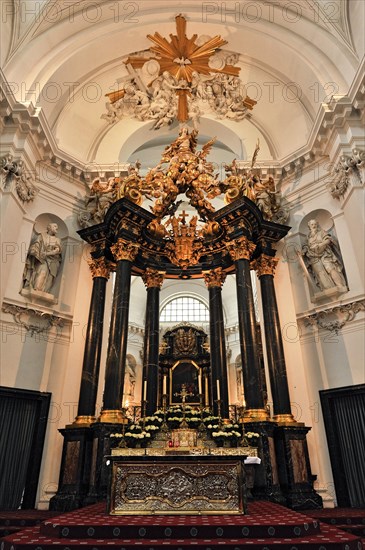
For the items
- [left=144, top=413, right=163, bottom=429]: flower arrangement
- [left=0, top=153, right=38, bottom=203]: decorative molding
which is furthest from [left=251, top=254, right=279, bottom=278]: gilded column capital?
[left=0, top=153, right=38, bottom=203]: decorative molding

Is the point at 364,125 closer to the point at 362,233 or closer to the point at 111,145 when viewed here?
the point at 362,233

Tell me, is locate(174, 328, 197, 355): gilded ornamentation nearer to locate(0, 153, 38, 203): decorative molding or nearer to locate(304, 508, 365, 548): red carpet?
locate(0, 153, 38, 203): decorative molding

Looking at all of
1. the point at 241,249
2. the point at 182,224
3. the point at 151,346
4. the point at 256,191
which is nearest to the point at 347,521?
the point at 151,346

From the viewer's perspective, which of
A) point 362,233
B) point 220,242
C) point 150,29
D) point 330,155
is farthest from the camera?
point 150,29

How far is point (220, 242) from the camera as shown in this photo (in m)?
11.7

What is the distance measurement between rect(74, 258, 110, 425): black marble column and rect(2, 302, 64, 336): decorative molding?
38.4 inches

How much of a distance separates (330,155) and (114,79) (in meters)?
7.77

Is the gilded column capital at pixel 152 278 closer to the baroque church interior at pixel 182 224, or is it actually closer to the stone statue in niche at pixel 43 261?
the baroque church interior at pixel 182 224

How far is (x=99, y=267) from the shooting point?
1094 centimetres

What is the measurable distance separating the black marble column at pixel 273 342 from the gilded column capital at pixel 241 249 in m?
0.68

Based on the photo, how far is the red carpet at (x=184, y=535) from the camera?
14.3 ft

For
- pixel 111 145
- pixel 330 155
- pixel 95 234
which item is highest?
pixel 111 145

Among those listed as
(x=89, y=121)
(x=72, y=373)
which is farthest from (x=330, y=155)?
(x=72, y=373)

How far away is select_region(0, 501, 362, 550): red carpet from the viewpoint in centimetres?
435
